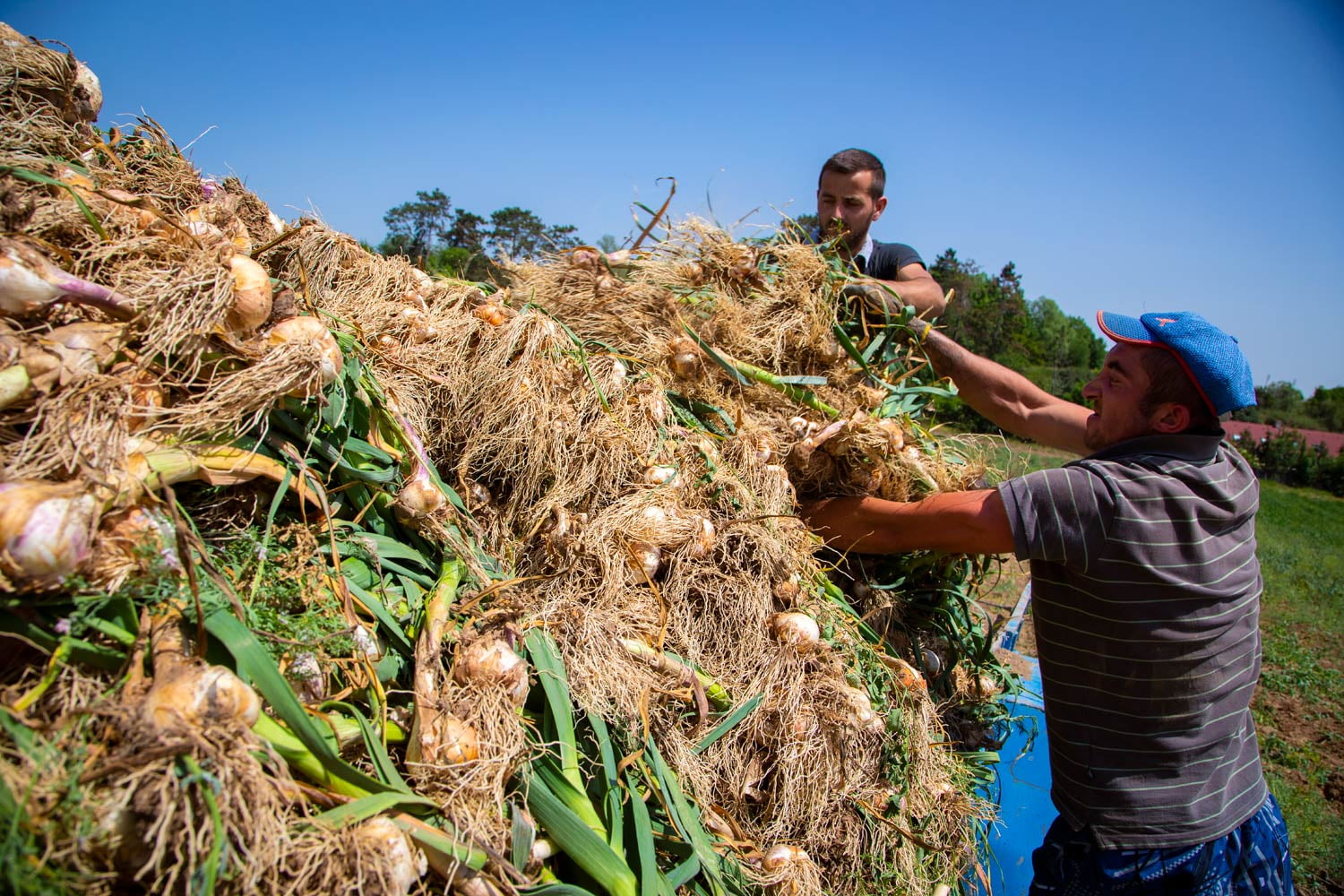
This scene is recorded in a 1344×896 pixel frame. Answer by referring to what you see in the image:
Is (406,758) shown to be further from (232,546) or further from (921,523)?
(921,523)

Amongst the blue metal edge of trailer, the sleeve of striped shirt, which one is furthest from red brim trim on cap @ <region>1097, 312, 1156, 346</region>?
the blue metal edge of trailer

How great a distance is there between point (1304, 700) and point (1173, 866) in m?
4.65

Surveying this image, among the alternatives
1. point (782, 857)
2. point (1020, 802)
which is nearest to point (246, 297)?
point (782, 857)

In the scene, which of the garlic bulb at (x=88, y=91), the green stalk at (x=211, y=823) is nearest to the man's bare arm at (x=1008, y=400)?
the green stalk at (x=211, y=823)

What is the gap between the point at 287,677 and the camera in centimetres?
92

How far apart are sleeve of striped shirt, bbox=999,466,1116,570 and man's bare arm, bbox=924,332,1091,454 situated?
72cm

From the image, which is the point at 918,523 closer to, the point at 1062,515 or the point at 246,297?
the point at 1062,515

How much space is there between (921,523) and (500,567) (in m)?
0.92

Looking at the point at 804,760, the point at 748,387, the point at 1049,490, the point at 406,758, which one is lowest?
the point at 804,760

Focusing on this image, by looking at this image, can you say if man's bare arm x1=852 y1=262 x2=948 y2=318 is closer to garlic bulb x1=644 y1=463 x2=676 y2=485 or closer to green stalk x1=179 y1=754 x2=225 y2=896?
garlic bulb x1=644 y1=463 x2=676 y2=485

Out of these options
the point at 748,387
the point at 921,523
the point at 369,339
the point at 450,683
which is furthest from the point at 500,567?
the point at 921,523

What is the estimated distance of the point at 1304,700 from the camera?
4.67 m

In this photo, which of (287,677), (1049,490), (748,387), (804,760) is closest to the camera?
(287,677)

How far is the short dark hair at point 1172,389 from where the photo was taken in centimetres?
147
